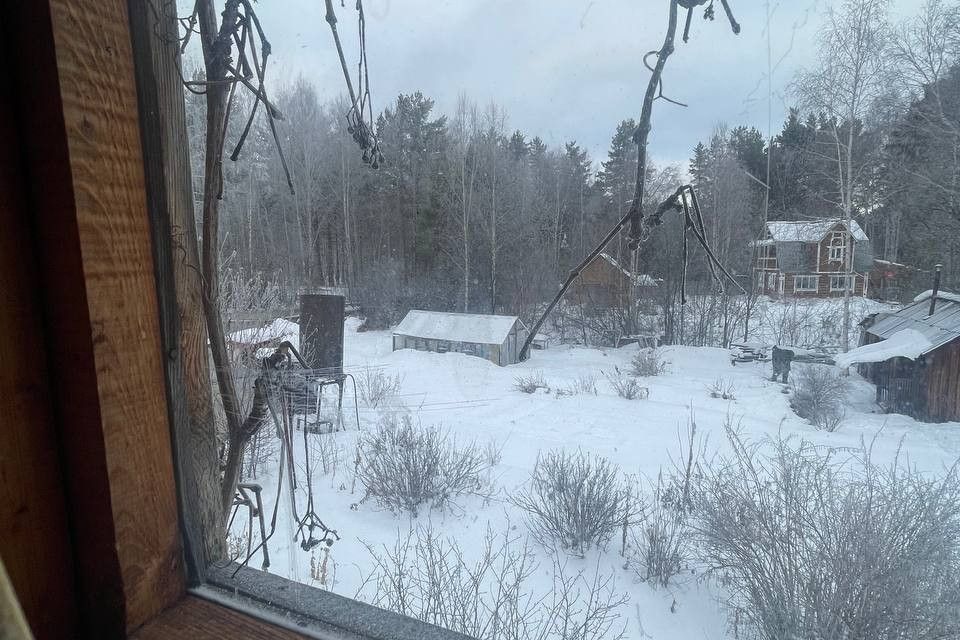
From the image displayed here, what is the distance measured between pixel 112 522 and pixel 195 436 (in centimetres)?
Answer: 7

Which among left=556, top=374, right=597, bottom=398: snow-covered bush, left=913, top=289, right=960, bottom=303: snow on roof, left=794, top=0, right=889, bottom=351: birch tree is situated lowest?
left=556, top=374, right=597, bottom=398: snow-covered bush

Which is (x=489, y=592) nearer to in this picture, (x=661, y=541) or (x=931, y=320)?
(x=661, y=541)

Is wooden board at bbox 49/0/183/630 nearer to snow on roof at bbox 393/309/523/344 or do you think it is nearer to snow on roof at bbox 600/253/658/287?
snow on roof at bbox 600/253/658/287

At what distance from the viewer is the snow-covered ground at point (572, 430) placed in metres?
1.35

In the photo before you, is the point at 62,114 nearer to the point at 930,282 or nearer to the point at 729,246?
the point at 729,246

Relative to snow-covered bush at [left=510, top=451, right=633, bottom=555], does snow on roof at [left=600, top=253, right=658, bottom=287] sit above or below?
above

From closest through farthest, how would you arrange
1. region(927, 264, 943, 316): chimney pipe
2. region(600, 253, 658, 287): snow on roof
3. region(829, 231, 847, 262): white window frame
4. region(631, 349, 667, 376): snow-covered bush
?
region(600, 253, 658, 287): snow on roof, region(927, 264, 943, 316): chimney pipe, region(829, 231, 847, 262): white window frame, region(631, 349, 667, 376): snow-covered bush

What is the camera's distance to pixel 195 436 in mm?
365

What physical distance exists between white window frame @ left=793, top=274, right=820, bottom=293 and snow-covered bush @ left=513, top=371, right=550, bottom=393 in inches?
53.6

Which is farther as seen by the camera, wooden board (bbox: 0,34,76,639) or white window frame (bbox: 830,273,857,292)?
white window frame (bbox: 830,273,857,292)

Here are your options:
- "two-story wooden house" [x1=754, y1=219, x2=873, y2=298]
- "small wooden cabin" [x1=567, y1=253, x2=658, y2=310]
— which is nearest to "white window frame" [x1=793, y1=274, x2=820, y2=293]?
"two-story wooden house" [x1=754, y1=219, x2=873, y2=298]

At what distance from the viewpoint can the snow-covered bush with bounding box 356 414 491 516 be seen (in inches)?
74.9

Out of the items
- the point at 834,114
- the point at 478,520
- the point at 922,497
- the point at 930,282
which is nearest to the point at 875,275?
the point at 930,282

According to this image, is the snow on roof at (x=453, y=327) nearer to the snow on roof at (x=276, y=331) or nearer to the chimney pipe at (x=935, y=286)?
the snow on roof at (x=276, y=331)
